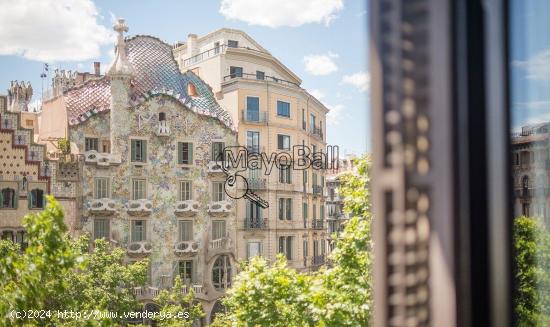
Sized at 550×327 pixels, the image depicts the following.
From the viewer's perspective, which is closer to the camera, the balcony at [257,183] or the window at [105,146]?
the window at [105,146]

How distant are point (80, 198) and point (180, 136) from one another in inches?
48.1

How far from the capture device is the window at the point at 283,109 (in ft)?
23.8

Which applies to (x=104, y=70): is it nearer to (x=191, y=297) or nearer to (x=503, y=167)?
(x=191, y=297)

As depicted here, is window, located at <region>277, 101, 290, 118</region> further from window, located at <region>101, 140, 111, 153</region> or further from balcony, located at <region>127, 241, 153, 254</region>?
balcony, located at <region>127, 241, 153, 254</region>

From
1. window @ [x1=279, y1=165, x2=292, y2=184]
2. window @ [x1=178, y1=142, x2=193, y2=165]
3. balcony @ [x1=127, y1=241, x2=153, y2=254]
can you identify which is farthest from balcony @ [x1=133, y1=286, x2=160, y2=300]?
window @ [x1=279, y1=165, x2=292, y2=184]

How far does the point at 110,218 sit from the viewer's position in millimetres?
6258

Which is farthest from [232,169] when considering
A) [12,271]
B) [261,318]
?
[12,271]

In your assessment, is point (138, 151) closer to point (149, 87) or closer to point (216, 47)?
point (149, 87)

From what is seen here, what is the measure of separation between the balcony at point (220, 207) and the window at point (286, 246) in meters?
0.71

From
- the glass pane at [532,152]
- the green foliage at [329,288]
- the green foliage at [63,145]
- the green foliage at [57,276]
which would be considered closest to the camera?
the glass pane at [532,152]

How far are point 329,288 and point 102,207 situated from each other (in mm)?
2508

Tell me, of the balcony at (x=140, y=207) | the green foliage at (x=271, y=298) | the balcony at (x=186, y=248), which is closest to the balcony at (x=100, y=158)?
the balcony at (x=140, y=207)

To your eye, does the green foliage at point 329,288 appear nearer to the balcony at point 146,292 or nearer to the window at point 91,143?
the balcony at point 146,292

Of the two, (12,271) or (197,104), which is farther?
(197,104)
